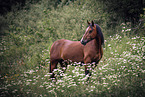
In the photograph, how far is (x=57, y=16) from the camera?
14.6 meters

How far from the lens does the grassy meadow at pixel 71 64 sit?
175 inches

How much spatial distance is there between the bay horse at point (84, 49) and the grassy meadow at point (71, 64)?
41 cm

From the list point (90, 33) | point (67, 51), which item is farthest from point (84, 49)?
point (67, 51)

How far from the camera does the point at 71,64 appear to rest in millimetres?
5410

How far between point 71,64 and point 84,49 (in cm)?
80

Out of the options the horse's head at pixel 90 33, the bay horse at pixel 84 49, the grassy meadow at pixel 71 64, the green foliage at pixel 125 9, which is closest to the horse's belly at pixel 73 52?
the bay horse at pixel 84 49

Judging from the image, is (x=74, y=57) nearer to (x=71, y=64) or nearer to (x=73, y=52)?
(x=73, y=52)

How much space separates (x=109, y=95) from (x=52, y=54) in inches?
131

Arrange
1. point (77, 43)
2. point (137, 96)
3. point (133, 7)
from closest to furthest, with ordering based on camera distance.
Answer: point (137, 96) → point (77, 43) → point (133, 7)

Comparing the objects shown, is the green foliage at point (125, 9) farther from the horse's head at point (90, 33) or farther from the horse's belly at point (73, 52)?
the horse's belly at point (73, 52)

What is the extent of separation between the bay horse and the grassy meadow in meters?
0.41

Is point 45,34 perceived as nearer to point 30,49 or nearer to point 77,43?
point 30,49

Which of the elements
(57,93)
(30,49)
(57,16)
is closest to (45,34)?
(30,49)

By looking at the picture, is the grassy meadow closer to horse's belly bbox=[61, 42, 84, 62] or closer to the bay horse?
horse's belly bbox=[61, 42, 84, 62]
